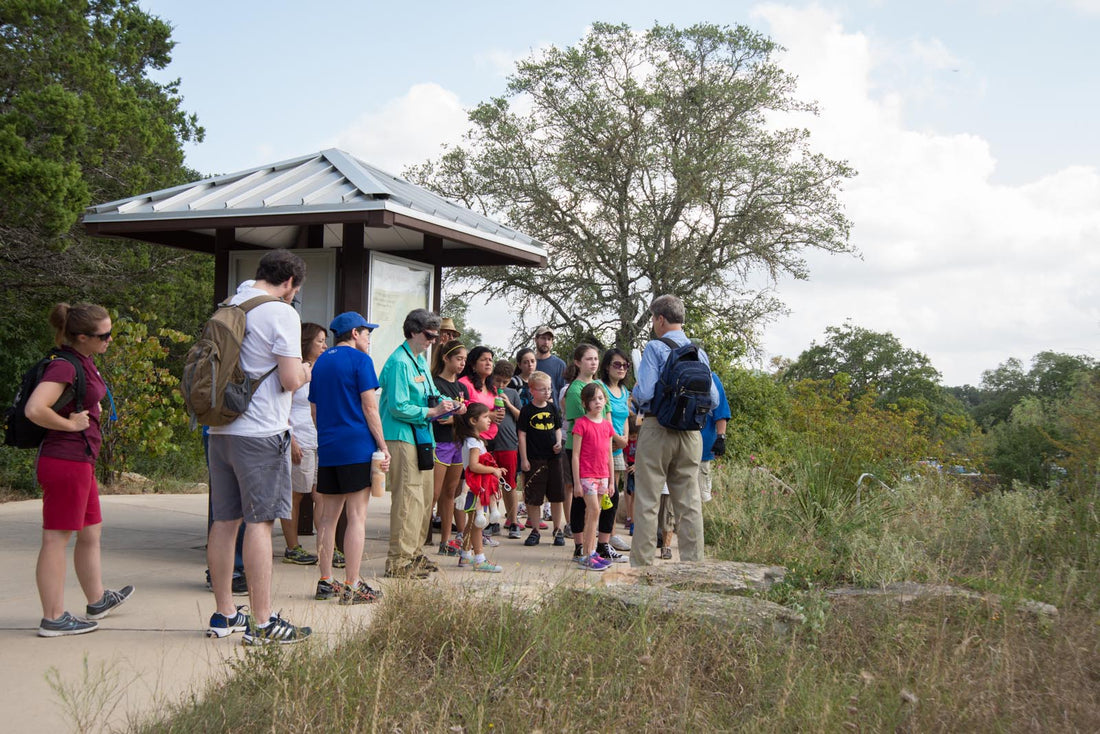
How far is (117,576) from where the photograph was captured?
6.50 meters

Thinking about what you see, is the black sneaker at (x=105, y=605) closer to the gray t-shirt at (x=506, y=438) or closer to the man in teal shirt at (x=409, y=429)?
the man in teal shirt at (x=409, y=429)

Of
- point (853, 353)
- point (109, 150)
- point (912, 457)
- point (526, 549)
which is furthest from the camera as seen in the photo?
point (853, 353)

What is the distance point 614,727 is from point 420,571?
2954 mm

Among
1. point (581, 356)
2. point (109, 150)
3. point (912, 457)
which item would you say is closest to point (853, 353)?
point (912, 457)

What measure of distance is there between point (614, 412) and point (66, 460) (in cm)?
465

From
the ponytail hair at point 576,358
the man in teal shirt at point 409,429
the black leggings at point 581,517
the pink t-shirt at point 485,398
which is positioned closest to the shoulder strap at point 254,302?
the man in teal shirt at point 409,429

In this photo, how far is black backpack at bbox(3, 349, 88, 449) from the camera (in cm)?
483

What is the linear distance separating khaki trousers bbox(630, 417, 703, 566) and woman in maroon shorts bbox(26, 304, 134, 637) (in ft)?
11.6

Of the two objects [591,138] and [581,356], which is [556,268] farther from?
[581,356]

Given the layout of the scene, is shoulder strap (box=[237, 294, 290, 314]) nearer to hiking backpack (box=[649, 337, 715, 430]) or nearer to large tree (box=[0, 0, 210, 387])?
hiking backpack (box=[649, 337, 715, 430])

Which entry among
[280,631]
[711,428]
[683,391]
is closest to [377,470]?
[280,631]

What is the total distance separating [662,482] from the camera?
675cm

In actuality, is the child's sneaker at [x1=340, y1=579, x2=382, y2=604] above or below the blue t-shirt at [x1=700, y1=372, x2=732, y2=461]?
below

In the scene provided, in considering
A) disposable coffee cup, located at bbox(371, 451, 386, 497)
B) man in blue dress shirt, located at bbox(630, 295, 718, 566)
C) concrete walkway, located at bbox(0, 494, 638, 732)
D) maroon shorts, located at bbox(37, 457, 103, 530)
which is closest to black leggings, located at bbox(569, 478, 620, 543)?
concrete walkway, located at bbox(0, 494, 638, 732)
